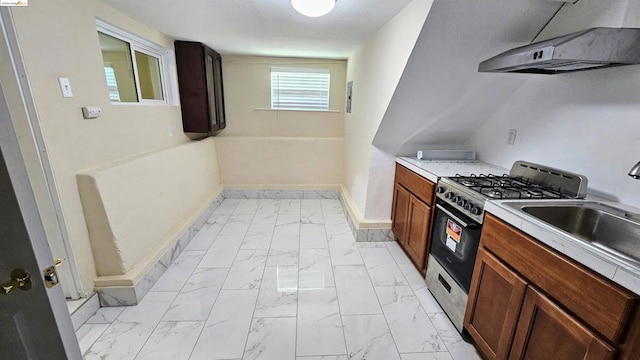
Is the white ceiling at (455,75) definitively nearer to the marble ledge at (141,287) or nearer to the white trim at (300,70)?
the white trim at (300,70)

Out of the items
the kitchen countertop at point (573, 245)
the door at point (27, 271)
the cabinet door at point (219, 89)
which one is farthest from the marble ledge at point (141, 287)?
the kitchen countertop at point (573, 245)

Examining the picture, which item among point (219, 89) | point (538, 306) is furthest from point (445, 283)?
point (219, 89)

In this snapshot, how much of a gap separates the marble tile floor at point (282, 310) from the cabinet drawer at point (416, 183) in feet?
2.30

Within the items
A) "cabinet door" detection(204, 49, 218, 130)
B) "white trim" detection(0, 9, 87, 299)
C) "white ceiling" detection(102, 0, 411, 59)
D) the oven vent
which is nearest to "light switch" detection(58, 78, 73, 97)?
"white trim" detection(0, 9, 87, 299)

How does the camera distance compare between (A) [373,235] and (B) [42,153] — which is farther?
(A) [373,235]

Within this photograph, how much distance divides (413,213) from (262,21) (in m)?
2.10

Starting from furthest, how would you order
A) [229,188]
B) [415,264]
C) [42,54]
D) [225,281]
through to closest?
1. [229,188]
2. [415,264]
3. [225,281]
4. [42,54]

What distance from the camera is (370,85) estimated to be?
2709mm

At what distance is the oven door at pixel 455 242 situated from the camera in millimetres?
1638

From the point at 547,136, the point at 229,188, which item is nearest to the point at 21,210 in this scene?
the point at 547,136

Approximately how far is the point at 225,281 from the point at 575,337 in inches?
84.4

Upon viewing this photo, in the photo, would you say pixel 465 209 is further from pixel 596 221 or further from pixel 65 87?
pixel 65 87

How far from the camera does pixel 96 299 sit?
1.88m

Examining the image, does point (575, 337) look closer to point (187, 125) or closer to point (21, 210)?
point (21, 210)
